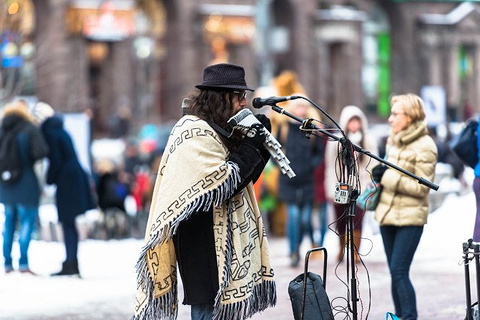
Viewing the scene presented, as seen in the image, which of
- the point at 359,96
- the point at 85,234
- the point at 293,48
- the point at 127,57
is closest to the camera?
the point at 85,234

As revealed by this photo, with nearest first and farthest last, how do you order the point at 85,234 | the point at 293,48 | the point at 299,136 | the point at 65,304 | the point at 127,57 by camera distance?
the point at 65,304 → the point at 299,136 → the point at 85,234 → the point at 127,57 → the point at 293,48

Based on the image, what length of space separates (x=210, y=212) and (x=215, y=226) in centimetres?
9

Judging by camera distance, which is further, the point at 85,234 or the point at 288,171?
the point at 85,234

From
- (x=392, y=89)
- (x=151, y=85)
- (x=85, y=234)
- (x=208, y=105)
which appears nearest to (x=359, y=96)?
(x=392, y=89)

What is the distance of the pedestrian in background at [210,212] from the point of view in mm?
6512

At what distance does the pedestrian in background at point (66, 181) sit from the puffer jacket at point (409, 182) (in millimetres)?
A: 4563

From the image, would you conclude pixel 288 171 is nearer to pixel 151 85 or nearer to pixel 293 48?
Result: pixel 151 85

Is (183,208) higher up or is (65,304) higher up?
(183,208)

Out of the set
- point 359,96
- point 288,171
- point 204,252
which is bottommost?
point 359,96

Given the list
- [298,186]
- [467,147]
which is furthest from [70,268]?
[467,147]

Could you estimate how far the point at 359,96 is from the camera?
45219 millimetres

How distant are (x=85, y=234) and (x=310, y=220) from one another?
541 cm

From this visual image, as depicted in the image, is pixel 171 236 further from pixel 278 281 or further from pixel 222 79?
Result: pixel 278 281

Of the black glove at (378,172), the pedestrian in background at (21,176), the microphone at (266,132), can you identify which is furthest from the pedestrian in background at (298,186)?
the microphone at (266,132)
